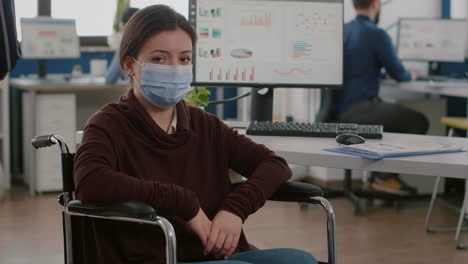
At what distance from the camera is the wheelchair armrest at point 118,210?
149cm

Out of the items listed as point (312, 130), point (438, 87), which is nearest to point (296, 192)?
point (312, 130)

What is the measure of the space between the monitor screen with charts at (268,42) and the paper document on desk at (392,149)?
1.96 feet

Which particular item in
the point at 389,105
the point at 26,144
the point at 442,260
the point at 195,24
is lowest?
the point at 442,260

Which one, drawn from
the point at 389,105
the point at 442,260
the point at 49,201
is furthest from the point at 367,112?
the point at 49,201

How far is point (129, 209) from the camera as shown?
1499 millimetres

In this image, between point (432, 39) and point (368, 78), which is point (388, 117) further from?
point (432, 39)

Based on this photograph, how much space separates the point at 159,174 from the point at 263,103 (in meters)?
1.15

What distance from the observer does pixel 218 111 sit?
5820 millimetres

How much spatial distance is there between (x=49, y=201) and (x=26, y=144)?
0.58 metres

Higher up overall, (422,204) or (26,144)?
(26,144)

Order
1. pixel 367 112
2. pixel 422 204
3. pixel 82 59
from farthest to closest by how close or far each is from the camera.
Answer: pixel 82 59 < pixel 422 204 < pixel 367 112

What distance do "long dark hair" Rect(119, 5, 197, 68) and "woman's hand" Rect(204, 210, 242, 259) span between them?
0.44 m

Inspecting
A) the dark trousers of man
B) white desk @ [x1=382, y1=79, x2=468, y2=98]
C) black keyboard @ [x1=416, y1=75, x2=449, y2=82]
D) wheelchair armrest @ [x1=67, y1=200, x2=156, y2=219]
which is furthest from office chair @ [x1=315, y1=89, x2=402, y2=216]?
wheelchair armrest @ [x1=67, y1=200, x2=156, y2=219]

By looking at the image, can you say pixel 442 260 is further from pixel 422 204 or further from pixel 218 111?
pixel 218 111
